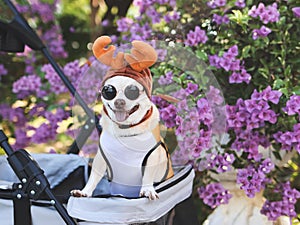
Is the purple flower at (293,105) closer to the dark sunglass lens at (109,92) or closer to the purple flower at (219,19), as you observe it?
the purple flower at (219,19)

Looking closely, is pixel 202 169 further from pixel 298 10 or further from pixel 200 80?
pixel 298 10

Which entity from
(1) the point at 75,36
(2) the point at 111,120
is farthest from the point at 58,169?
(1) the point at 75,36

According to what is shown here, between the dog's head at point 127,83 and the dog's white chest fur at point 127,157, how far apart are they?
0.16 feet

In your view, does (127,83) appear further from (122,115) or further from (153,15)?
(153,15)

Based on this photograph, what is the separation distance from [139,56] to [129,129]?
0.55ft

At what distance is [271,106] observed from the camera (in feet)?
6.11

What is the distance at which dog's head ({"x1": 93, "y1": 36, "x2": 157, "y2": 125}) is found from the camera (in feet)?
4.59

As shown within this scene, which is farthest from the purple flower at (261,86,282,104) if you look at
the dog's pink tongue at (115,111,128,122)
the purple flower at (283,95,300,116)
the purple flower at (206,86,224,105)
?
the dog's pink tongue at (115,111,128,122)

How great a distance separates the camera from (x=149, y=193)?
4.53 feet

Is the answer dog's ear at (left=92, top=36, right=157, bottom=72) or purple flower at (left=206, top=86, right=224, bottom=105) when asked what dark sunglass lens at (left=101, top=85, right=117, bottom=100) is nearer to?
dog's ear at (left=92, top=36, right=157, bottom=72)

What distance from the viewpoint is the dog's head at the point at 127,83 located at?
1.40m

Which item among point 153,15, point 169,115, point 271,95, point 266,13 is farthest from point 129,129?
point 153,15

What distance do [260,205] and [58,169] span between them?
2.16ft

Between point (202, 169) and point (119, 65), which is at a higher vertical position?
point (119, 65)
